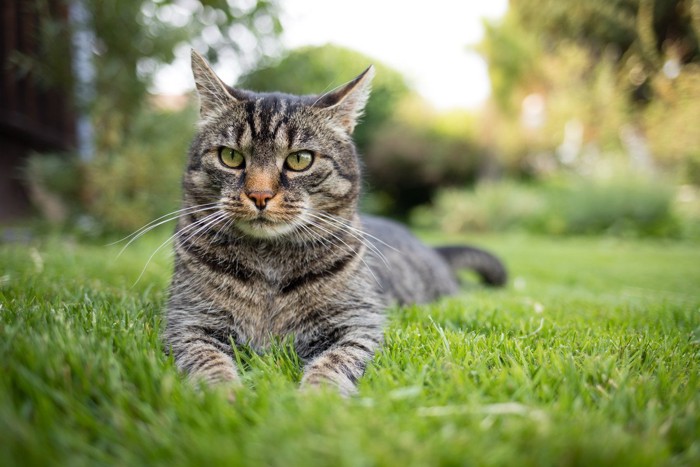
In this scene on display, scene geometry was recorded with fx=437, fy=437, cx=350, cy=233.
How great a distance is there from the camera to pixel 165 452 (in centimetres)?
84

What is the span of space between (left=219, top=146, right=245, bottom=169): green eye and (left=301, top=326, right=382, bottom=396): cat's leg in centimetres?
74

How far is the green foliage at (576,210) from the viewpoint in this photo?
849 cm

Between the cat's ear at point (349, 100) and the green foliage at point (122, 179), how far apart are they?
128 inches

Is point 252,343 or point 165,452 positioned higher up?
point 165,452

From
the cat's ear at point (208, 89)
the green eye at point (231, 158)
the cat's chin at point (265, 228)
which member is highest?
the cat's ear at point (208, 89)

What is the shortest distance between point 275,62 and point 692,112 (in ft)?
23.4

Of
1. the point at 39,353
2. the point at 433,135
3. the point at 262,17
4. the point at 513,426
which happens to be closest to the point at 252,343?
the point at 39,353

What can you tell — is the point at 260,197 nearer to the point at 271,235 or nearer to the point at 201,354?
the point at 271,235

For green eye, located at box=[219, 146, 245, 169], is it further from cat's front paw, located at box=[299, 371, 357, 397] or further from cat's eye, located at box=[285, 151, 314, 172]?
cat's front paw, located at box=[299, 371, 357, 397]

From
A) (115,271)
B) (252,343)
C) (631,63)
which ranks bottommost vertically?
(115,271)

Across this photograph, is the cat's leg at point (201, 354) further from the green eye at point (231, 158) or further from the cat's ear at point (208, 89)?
the cat's ear at point (208, 89)

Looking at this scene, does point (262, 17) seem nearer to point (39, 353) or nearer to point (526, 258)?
point (526, 258)

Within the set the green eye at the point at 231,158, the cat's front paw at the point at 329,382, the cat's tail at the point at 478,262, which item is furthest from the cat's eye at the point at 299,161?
the cat's tail at the point at 478,262

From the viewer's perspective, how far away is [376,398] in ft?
3.65
